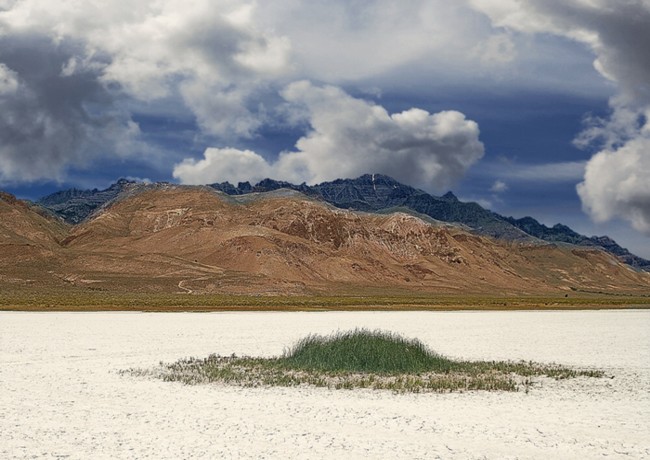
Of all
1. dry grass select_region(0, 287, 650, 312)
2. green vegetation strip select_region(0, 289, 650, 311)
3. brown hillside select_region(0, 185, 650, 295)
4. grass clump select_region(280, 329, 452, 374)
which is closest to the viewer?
grass clump select_region(280, 329, 452, 374)

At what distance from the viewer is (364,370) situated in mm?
21250

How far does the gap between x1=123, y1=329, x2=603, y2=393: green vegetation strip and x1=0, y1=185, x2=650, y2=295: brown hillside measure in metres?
92.8

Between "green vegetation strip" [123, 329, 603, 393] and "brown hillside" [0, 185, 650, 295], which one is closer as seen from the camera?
"green vegetation strip" [123, 329, 603, 393]

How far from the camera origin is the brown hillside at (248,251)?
12569 centimetres

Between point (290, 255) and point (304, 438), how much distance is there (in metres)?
137

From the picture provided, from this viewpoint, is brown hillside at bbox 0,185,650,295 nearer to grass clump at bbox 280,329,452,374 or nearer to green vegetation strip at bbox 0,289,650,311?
green vegetation strip at bbox 0,289,650,311

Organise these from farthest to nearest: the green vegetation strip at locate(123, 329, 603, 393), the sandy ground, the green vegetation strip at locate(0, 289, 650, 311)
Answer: the green vegetation strip at locate(0, 289, 650, 311), the green vegetation strip at locate(123, 329, 603, 393), the sandy ground

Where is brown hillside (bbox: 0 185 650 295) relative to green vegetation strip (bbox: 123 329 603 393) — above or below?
above

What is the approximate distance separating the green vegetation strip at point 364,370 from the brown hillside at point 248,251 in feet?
305

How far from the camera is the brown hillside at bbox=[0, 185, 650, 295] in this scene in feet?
Result: 412

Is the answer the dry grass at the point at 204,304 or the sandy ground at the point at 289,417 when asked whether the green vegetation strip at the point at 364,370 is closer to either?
the sandy ground at the point at 289,417

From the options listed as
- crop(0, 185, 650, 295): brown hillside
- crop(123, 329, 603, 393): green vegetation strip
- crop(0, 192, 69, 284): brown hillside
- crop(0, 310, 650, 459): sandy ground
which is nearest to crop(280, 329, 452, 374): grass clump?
crop(123, 329, 603, 393): green vegetation strip

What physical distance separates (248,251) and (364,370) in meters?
124

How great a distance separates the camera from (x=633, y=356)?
2725 cm
